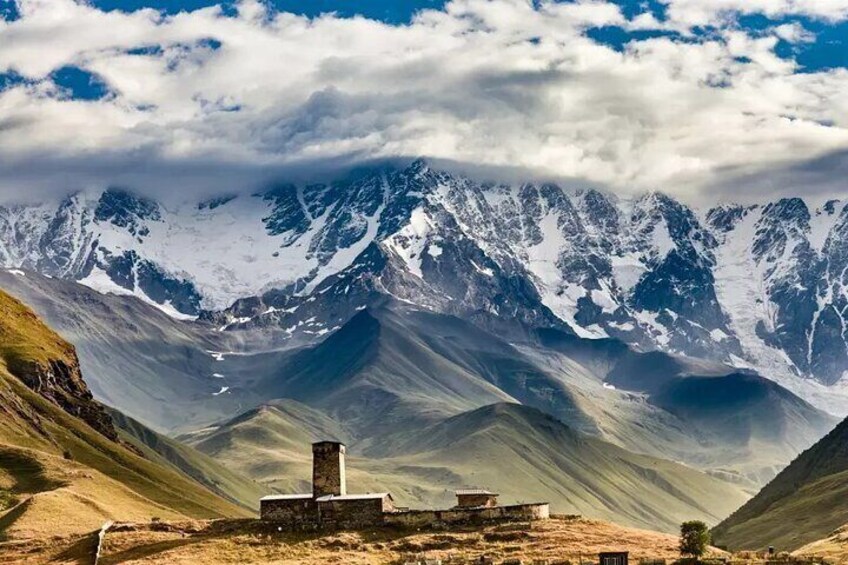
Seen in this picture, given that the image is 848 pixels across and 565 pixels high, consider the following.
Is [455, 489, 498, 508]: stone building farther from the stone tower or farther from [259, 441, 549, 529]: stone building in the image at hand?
the stone tower

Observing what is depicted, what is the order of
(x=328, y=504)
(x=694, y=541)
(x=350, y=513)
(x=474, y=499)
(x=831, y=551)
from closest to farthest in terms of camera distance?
(x=694, y=541)
(x=350, y=513)
(x=328, y=504)
(x=474, y=499)
(x=831, y=551)

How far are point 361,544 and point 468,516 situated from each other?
35.7ft

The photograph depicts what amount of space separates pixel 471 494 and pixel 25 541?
44.7 m

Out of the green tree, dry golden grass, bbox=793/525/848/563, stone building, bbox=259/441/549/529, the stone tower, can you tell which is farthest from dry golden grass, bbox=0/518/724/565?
dry golden grass, bbox=793/525/848/563

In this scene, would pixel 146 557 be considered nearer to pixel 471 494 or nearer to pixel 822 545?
pixel 471 494

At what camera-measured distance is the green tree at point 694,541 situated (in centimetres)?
12325

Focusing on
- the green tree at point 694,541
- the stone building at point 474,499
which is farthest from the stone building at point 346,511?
the green tree at point 694,541

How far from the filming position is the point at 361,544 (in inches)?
5315

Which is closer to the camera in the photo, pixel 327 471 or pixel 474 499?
pixel 327 471

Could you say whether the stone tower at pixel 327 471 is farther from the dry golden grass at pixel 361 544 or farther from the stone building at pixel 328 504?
the dry golden grass at pixel 361 544

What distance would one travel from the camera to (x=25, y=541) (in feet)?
491

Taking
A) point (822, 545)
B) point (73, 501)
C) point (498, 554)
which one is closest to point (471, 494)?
point (498, 554)

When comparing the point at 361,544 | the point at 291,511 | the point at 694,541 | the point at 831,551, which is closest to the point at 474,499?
the point at 291,511

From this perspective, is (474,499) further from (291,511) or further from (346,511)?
(291,511)
